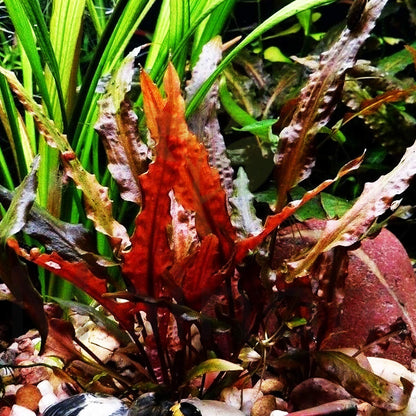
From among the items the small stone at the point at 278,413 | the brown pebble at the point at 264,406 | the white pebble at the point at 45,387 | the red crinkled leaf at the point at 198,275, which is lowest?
the white pebble at the point at 45,387

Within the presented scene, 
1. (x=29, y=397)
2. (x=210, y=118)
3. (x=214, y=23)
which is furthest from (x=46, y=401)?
(x=214, y=23)

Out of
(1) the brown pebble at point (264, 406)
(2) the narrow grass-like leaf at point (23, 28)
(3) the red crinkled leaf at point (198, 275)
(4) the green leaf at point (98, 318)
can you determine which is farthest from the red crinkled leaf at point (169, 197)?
(2) the narrow grass-like leaf at point (23, 28)

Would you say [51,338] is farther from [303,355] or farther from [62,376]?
[303,355]

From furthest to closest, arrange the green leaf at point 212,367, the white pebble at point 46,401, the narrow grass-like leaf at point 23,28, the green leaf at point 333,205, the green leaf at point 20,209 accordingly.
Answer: the green leaf at point 333,205
the narrow grass-like leaf at point 23,28
the white pebble at point 46,401
the green leaf at point 212,367
the green leaf at point 20,209

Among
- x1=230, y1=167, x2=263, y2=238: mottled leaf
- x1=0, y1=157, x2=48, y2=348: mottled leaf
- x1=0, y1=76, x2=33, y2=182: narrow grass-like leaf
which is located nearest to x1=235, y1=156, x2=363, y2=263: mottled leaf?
x1=230, y1=167, x2=263, y2=238: mottled leaf

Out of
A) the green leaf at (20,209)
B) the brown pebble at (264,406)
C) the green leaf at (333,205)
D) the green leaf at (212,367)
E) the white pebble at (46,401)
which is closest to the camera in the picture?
the green leaf at (20,209)

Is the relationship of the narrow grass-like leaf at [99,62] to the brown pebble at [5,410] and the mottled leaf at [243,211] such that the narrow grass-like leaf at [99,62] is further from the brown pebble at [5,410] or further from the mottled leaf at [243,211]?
the brown pebble at [5,410]
